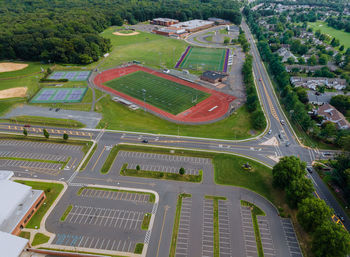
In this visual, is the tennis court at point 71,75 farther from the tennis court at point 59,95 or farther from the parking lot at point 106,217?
the parking lot at point 106,217

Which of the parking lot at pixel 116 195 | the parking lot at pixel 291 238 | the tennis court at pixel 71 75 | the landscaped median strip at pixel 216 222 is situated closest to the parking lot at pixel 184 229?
the landscaped median strip at pixel 216 222

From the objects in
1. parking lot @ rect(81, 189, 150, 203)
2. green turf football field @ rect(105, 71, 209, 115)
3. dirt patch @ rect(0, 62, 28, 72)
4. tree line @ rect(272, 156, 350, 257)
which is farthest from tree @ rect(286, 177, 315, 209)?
dirt patch @ rect(0, 62, 28, 72)

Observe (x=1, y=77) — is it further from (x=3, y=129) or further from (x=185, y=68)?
(x=185, y=68)

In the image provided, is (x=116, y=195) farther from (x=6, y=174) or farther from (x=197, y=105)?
(x=197, y=105)

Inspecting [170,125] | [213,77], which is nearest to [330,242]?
[170,125]

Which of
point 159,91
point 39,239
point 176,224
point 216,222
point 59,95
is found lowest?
point 39,239

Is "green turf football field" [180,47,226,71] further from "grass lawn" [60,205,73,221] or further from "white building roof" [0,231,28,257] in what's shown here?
"white building roof" [0,231,28,257]
